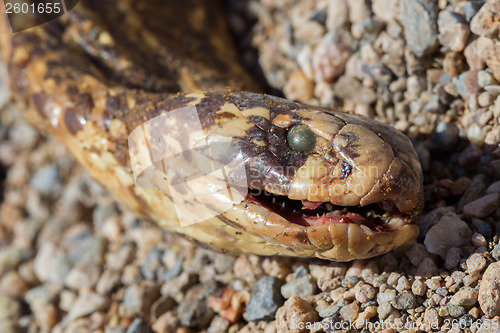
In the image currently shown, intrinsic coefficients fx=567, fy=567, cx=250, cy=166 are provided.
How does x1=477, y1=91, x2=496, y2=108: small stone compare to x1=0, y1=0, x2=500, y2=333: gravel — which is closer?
x1=0, y1=0, x2=500, y2=333: gravel

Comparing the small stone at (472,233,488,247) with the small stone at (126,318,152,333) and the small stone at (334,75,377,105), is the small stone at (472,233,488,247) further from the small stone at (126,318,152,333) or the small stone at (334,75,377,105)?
the small stone at (126,318,152,333)

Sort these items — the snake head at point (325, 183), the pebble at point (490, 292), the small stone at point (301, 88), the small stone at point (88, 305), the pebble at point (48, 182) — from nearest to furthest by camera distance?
the pebble at point (490, 292)
the snake head at point (325, 183)
the small stone at point (88, 305)
the small stone at point (301, 88)
the pebble at point (48, 182)

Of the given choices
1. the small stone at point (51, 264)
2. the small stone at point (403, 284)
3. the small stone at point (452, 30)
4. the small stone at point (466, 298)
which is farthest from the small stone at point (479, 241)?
the small stone at point (51, 264)

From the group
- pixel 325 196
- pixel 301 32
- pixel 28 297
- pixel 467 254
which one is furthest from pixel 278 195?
pixel 28 297

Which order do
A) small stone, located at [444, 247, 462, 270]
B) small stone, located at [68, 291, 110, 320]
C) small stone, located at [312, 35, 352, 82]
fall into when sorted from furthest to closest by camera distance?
small stone, located at [312, 35, 352, 82] < small stone, located at [68, 291, 110, 320] < small stone, located at [444, 247, 462, 270]

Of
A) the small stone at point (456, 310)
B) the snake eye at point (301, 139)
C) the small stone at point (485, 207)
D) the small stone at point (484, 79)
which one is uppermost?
the snake eye at point (301, 139)

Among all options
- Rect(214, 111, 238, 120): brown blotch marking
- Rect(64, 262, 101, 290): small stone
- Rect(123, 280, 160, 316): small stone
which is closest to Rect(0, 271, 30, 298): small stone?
Rect(64, 262, 101, 290): small stone

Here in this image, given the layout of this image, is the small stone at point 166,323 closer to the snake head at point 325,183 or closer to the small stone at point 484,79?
the snake head at point 325,183
